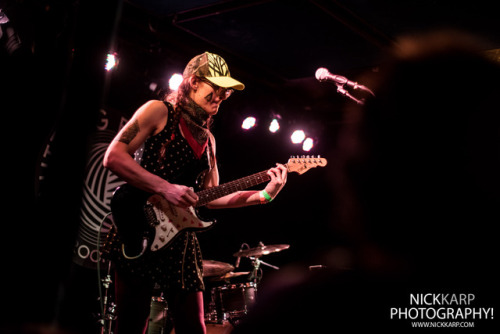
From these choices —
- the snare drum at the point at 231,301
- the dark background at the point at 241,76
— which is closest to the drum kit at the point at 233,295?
the snare drum at the point at 231,301

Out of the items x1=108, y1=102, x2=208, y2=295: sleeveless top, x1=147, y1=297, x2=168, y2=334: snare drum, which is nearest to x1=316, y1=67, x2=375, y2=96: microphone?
x1=108, y1=102, x2=208, y2=295: sleeveless top

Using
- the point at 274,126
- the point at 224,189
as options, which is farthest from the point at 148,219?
the point at 274,126

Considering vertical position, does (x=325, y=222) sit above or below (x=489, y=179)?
above

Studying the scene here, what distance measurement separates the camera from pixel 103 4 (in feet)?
3.25

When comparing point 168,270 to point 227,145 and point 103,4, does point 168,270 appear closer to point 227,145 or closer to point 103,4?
point 103,4

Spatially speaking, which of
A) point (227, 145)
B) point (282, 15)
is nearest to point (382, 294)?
point (282, 15)

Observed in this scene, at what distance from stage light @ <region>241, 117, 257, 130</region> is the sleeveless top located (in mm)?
3763

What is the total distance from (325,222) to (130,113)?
11.4 ft

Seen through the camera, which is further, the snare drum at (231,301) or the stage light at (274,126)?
the stage light at (274,126)

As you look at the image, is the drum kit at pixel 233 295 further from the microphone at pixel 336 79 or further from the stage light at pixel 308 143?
the microphone at pixel 336 79

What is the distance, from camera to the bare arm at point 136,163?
2346 millimetres

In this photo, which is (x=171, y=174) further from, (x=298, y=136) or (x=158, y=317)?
(x=298, y=136)

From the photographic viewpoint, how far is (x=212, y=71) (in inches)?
108

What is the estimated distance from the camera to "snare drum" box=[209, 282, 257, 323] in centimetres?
542
